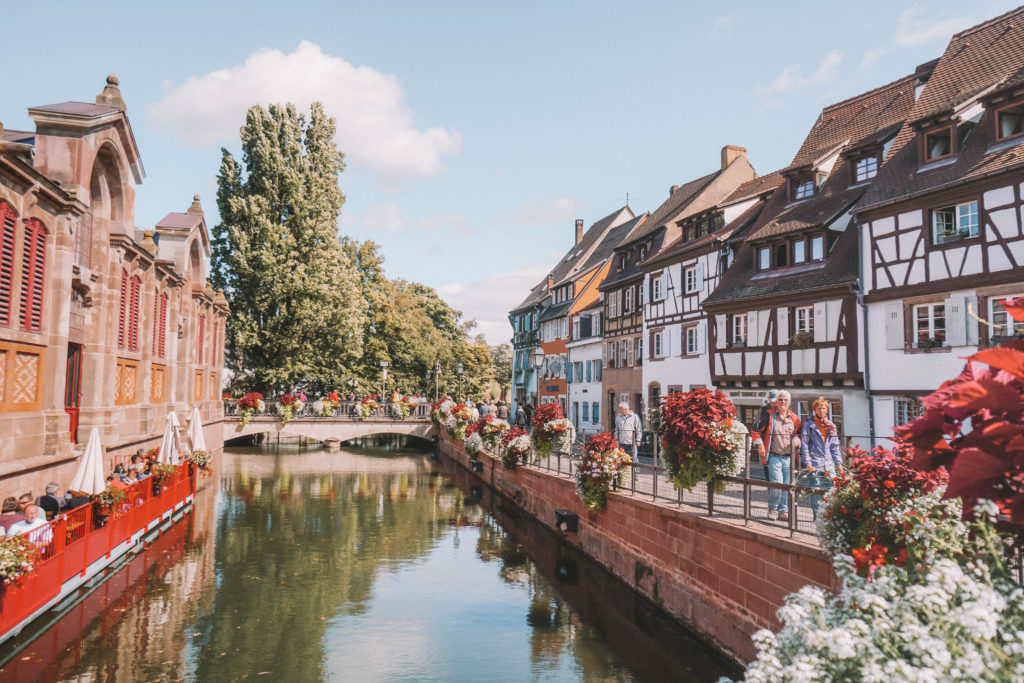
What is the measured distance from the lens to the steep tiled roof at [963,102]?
17.6m

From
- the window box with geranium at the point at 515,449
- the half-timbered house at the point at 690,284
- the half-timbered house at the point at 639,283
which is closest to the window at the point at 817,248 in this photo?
the half-timbered house at the point at 690,284

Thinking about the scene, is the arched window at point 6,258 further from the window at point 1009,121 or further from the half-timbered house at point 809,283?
the window at point 1009,121

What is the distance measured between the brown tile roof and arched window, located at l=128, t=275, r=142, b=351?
2251cm

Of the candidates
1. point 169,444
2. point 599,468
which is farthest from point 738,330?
point 169,444

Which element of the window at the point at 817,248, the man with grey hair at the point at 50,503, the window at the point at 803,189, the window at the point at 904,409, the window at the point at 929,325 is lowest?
the man with grey hair at the point at 50,503

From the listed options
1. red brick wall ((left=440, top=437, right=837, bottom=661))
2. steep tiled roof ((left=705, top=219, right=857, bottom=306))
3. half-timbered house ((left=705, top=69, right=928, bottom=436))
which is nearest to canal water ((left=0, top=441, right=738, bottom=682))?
red brick wall ((left=440, top=437, right=837, bottom=661))

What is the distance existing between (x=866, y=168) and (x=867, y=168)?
5 cm

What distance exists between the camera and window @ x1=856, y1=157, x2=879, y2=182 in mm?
22627

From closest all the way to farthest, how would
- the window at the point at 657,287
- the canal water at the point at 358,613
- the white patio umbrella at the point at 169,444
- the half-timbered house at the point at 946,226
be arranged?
the canal water at the point at 358,613, the half-timbered house at the point at 946,226, the white patio umbrella at the point at 169,444, the window at the point at 657,287

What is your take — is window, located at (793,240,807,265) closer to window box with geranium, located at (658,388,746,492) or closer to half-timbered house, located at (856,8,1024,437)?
half-timbered house, located at (856,8,1024,437)

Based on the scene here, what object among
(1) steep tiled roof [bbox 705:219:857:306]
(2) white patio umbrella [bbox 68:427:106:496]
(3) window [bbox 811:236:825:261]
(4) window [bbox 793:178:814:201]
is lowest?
(2) white patio umbrella [bbox 68:427:106:496]

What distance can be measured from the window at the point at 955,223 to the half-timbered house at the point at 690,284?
8.96 m

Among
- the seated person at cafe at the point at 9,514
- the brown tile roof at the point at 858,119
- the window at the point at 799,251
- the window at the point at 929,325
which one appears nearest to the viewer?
the seated person at cafe at the point at 9,514

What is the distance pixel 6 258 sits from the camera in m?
12.7
